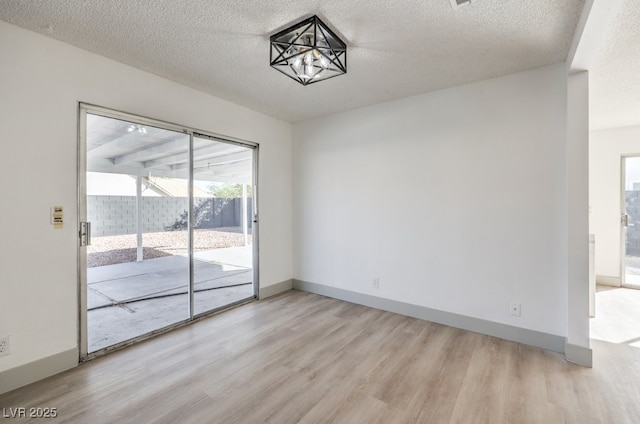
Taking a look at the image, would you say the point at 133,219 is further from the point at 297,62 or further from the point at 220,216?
the point at 297,62

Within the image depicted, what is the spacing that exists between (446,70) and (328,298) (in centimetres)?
318

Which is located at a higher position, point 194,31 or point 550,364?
point 194,31

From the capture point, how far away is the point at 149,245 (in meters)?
3.07

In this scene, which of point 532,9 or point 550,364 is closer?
point 532,9

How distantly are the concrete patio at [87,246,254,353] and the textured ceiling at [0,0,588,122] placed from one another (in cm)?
203

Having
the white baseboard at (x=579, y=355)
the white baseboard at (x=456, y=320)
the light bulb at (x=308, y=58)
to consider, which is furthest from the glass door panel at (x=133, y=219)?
the white baseboard at (x=579, y=355)

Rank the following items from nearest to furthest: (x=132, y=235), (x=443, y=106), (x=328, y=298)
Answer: (x=132, y=235) < (x=443, y=106) < (x=328, y=298)

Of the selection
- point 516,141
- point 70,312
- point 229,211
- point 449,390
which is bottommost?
point 449,390

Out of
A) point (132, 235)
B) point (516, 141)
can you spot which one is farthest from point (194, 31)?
point (516, 141)

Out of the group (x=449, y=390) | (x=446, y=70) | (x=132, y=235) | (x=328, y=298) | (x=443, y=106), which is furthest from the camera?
(x=328, y=298)

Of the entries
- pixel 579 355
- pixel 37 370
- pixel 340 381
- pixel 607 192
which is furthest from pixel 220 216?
pixel 607 192

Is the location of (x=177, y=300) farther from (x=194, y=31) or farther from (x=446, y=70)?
(x=446, y=70)

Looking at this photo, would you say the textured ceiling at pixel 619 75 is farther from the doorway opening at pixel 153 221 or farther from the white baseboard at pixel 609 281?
the doorway opening at pixel 153 221

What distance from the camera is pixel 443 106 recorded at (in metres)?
3.13
